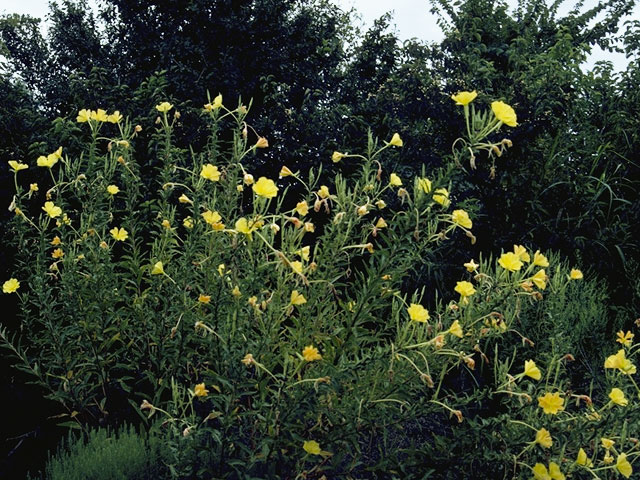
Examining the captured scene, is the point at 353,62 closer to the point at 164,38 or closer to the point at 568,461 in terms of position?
the point at 164,38

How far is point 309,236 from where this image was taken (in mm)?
5977

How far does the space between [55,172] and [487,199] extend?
125 inches

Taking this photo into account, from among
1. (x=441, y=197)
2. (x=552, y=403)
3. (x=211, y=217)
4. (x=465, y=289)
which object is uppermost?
(x=441, y=197)

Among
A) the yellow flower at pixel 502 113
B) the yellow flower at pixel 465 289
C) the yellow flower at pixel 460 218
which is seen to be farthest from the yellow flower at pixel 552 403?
the yellow flower at pixel 502 113

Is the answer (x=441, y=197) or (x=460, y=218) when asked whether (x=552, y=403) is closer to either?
(x=460, y=218)

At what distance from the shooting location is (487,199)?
522cm

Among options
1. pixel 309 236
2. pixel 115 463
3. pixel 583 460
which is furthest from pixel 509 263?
pixel 309 236

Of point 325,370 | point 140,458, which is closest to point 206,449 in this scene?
point 140,458

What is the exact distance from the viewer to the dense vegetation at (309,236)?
2502 mm

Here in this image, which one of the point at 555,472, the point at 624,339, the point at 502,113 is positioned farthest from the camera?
the point at 624,339

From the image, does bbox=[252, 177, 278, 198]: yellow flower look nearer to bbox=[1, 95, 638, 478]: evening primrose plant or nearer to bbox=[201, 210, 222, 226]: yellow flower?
bbox=[1, 95, 638, 478]: evening primrose plant

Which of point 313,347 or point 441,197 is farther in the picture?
point 313,347

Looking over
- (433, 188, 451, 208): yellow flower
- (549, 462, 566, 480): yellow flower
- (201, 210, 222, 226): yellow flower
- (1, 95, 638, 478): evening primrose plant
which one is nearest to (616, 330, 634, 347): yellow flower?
(1, 95, 638, 478): evening primrose plant

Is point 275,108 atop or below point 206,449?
atop
